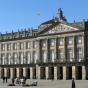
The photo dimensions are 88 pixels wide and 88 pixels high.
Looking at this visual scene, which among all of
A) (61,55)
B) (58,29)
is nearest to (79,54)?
(61,55)

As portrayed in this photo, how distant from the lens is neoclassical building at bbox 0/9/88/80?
100m

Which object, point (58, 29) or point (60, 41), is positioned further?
point (60, 41)

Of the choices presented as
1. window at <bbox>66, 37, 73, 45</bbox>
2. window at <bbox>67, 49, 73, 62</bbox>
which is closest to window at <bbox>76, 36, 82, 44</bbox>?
window at <bbox>66, 37, 73, 45</bbox>

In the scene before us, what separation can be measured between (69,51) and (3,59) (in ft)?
95.3

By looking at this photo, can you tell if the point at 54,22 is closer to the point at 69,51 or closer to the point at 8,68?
the point at 69,51

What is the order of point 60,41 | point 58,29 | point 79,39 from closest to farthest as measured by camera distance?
point 79,39 < point 58,29 < point 60,41

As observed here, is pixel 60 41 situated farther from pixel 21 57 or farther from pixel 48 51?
pixel 21 57

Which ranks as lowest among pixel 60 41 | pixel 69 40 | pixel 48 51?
pixel 48 51

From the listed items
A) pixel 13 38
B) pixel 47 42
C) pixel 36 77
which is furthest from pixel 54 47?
pixel 13 38

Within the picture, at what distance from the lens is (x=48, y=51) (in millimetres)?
108438

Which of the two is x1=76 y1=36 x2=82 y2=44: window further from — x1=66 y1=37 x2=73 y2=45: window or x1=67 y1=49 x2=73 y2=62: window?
x1=67 y1=49 x2=73 y2=62: window

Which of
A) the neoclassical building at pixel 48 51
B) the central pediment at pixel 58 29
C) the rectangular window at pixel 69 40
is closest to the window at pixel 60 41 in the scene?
the neoclassical building at pixel 48 51

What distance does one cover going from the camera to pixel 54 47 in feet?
352

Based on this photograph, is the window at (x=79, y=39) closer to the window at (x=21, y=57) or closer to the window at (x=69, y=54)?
the window at (x=69, y=54)
